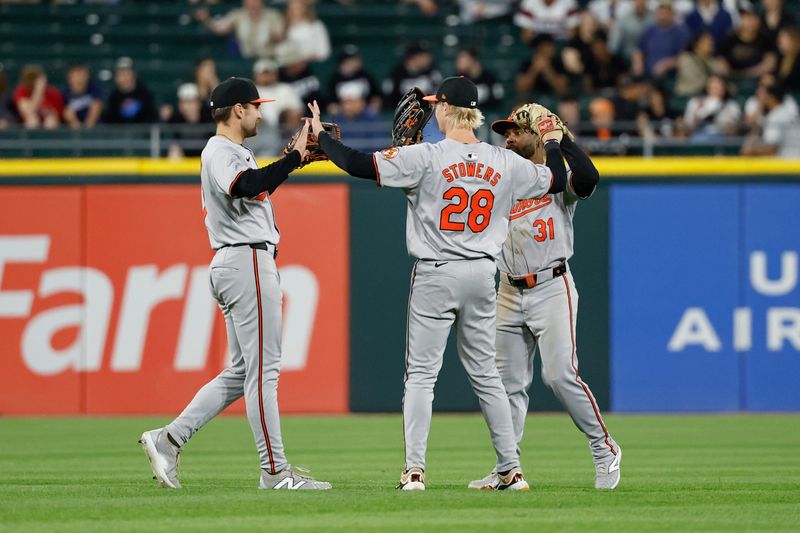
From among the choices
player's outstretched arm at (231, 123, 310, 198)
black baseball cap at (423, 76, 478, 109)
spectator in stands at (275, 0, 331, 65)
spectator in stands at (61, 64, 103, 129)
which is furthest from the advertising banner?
player's outstretched arm at (231, 123, 310, 198)

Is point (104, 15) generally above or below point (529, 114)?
above

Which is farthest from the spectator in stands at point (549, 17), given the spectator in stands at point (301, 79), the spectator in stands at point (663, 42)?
the spectator in stands at point (301, 79)

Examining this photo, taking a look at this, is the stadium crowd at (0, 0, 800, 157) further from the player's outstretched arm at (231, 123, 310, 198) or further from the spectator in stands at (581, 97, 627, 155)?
the player's outstretched arm at (231, 123, 310, 198)

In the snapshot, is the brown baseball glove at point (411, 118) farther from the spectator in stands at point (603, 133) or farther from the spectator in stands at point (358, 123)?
the spectator in stands at point (603, 133)

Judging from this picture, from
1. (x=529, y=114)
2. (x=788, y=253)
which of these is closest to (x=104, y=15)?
(x=788, y=253)

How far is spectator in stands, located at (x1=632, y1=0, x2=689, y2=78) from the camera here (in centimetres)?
1538

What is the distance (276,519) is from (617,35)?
37.1ft

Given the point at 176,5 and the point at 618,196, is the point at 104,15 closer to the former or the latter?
the point at 176,5

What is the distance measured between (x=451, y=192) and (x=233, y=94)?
1215 mm

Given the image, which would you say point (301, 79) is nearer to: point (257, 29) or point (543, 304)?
point (257, 29)

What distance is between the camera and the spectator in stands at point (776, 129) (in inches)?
517

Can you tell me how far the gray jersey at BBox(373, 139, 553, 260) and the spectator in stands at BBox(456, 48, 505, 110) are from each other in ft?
26.5

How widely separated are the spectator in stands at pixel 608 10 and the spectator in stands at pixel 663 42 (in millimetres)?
484

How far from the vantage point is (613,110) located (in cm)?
1419
